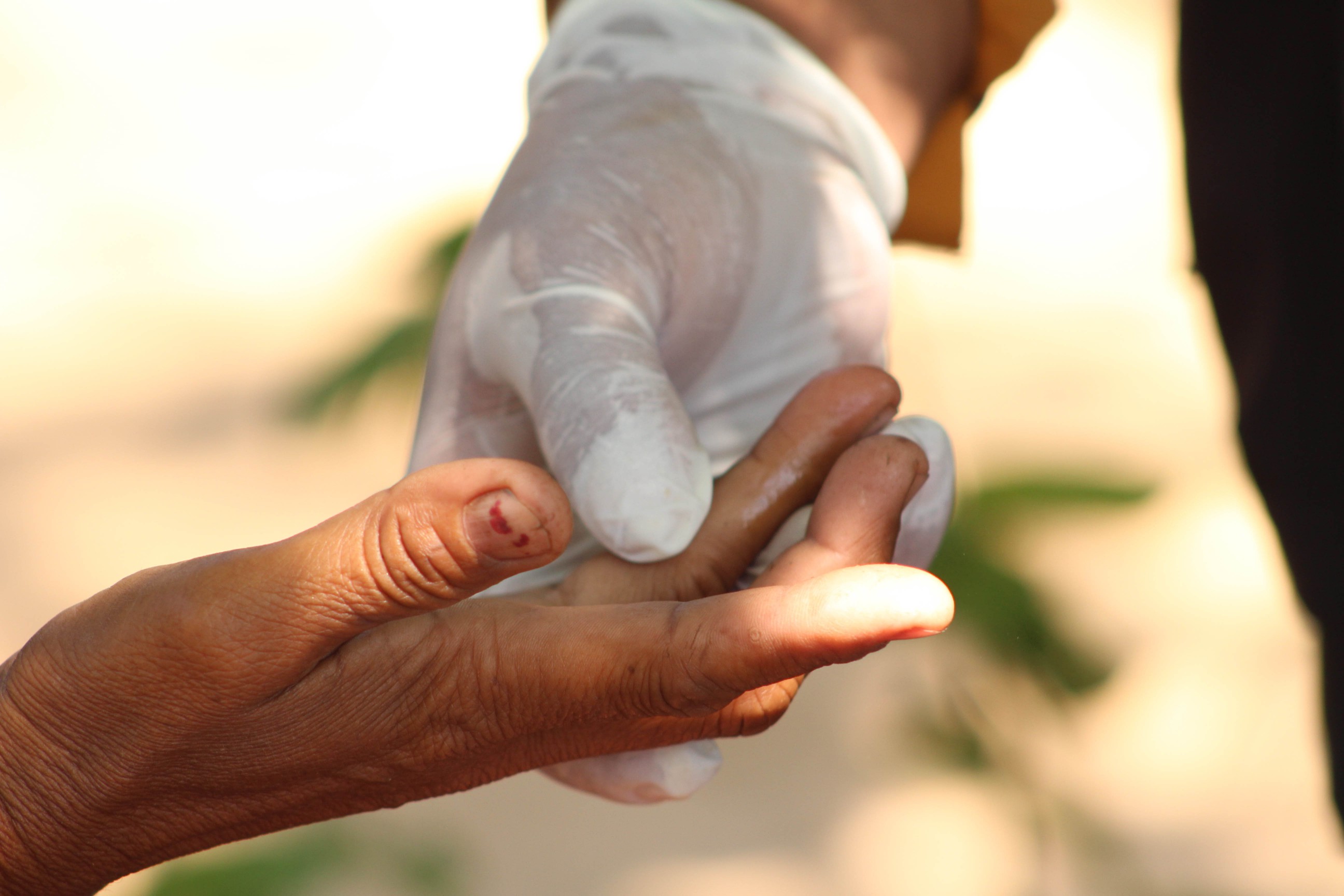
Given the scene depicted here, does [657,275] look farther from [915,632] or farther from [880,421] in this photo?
[915,632]

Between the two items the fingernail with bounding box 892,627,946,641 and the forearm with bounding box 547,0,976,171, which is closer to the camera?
the fingernail with bounding box 892,627,946,641

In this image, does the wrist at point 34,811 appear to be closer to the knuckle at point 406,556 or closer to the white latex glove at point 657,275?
the knuckle at point 406,556

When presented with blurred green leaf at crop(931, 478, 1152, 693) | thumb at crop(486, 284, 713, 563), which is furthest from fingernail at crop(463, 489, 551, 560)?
blurred green leaf at crop(931, 478, 1152, 693)

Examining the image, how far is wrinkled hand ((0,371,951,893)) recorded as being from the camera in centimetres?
55

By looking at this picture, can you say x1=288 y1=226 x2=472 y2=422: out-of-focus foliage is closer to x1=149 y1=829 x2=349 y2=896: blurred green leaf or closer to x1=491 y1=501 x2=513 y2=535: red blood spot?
x1=149 y1=829 x2=349 y2=896: blurred green leaf

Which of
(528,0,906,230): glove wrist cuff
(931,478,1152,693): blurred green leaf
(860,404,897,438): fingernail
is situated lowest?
(931,478,1152,693): blurred green leaf

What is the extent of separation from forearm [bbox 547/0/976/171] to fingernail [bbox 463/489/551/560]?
1.06 meters

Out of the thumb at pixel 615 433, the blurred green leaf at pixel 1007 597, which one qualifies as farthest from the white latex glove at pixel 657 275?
the blurred green leaf at pixel 1007 597

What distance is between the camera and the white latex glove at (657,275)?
0.79 meters

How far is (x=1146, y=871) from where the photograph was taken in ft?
4.85

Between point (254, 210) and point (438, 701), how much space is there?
1828 mm

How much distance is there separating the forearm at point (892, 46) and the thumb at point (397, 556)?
1052 mm

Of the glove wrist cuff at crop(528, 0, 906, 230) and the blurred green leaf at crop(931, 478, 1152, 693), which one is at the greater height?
the glove wrist cuff at crop(528, 0, 906, 230)

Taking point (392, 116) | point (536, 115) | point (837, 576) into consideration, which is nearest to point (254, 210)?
point (392, 116)
